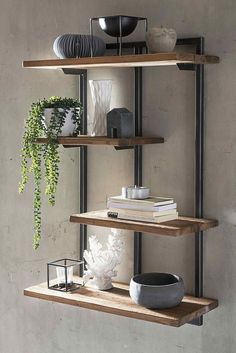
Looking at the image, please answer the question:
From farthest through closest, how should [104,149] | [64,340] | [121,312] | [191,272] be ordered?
[64,340] < [104,149] < [191,272] < [121,312]

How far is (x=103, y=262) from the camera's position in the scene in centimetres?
282

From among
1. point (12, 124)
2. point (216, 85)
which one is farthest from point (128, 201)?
point (12, 124)

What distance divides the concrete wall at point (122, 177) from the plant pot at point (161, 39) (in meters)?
0.18

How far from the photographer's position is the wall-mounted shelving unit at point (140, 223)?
249 cm

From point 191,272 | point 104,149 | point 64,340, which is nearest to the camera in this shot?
point 191,272

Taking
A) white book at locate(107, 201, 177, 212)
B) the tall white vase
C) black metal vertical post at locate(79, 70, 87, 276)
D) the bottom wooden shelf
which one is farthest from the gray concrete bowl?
the tall white vase

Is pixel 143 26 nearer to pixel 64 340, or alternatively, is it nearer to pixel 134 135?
pixel 134 135

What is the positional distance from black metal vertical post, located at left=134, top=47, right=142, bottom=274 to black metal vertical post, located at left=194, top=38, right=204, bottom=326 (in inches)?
9.9

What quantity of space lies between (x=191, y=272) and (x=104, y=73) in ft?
2.80

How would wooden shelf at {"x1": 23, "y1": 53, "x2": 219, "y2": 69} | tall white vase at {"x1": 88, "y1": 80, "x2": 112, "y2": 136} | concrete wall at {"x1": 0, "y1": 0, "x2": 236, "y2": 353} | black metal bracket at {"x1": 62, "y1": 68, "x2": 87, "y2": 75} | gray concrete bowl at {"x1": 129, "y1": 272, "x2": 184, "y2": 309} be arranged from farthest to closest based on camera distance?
black metal bracket at {"x1": 62, "y1": 68, "x2": 87, "y2": 75} → tall white vase at {"x1": 88, "y1": 80, "x2": 112, "y2": 136} → concrete wall at {"x1": 0, "y1": 0, "x2": 236, "y2": 353} → gray concrete bowl at {"x1": 129, "y1": 272, "x2": 184, "y2": 309} → wooden shelf at {"x1": 23, "y1": 53, "x2": 219, "y2": 69}

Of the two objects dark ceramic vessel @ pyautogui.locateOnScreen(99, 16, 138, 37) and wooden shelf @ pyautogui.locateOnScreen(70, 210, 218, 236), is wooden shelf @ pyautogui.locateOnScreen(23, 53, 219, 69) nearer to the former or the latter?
dark ceramic vessel @ pyautogui.locateOnScreen(99, 16, 138, 37)

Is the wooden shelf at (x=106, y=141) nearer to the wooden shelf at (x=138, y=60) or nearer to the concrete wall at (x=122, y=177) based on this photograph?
the concrete wall at (x=122, y=177)

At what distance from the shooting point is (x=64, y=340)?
317cm

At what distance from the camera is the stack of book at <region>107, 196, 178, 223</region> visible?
258cm
